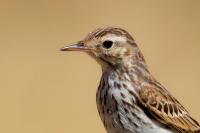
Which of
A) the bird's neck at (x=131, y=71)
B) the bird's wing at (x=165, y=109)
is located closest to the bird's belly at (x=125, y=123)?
the bird's wing at (x=165, y=109)

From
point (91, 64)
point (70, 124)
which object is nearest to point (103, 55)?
point (70, 124)

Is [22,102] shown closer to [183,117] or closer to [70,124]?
[70,124]

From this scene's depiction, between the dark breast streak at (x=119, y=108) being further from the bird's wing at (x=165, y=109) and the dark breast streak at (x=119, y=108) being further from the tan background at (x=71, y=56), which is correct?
the tan background at (x=71, y=56)

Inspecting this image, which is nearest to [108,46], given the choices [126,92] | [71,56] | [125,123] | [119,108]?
[126,92]

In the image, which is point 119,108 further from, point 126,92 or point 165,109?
point 165,109

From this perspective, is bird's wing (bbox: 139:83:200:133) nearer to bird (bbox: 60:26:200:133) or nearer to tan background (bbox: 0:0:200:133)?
bird (bbox: 60:26:200:133)

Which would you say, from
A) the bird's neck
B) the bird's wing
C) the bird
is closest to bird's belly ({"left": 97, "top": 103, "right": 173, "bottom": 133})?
the bird
